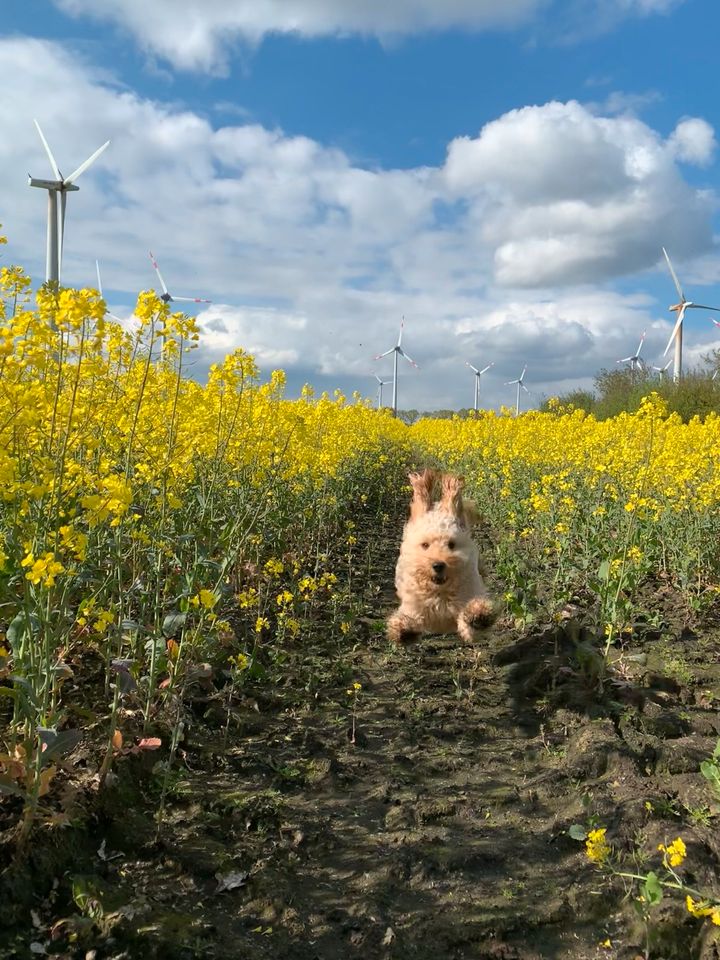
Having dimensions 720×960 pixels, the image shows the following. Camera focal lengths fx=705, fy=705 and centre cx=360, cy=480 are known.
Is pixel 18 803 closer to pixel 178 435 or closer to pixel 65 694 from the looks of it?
pixel 65 694

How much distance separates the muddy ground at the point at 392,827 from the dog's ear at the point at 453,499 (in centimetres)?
135

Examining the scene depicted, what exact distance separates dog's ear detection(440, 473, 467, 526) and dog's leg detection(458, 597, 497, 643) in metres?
0.81

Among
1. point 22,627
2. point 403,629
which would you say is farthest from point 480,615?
point 22,627

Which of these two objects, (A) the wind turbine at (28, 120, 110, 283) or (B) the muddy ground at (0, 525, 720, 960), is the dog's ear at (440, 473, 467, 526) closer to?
(B) the muddy ground at (0, 525, 720, 960)

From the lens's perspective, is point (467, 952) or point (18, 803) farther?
point (18, 803)

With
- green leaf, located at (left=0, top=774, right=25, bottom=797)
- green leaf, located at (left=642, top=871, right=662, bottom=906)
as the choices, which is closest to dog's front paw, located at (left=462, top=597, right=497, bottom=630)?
green leaf, located at (left=642, top=871, right=662, bottom=906)

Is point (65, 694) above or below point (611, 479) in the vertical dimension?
below

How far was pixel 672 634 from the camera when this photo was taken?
5.68 m

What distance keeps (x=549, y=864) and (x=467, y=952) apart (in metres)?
0.62

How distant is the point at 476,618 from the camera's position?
197 inches

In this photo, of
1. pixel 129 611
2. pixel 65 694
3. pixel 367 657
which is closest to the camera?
pixel 65 694

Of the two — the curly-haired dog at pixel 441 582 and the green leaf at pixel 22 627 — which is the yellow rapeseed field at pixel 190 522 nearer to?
the green leaf at pixel 22 627

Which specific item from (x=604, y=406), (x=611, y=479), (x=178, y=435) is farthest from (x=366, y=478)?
(x=604, y=406)

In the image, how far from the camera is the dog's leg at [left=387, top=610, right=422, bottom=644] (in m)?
5.15
